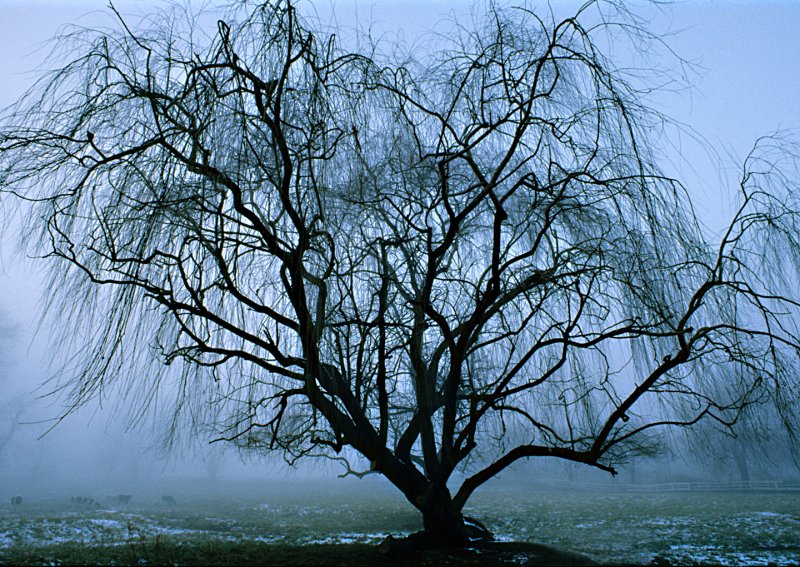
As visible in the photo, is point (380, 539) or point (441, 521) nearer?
point (441, 521)

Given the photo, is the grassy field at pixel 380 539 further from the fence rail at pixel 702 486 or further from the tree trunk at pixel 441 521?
the fence rail at pixel 702 486

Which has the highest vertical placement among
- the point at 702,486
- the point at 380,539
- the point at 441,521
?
the point at 441,521

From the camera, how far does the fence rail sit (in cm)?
1795

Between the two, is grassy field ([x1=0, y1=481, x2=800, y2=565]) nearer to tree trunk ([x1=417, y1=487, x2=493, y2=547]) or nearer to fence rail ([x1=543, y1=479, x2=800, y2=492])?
tree trunk ([x1=417, y1=487, x2=493, y2=547])

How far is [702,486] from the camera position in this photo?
20609mm

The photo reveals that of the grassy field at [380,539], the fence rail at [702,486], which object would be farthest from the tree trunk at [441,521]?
the fence rail at [702,486]

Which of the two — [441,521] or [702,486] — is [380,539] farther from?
[702,486]

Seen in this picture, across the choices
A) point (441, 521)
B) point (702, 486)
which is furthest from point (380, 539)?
point (702, 486)

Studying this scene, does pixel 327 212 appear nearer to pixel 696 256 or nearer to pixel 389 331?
pixel 389 331

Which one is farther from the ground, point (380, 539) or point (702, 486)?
point (380, 539)

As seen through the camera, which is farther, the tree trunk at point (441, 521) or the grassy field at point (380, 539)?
the tree trunk at point (441, 521)

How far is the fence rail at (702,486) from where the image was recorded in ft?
58.9

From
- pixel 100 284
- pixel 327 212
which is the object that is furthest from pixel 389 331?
pixel 100 284

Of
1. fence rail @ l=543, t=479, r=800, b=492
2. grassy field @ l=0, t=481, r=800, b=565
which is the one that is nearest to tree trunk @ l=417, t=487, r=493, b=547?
grassy field @ l=0, t=481, r=800, b=565
